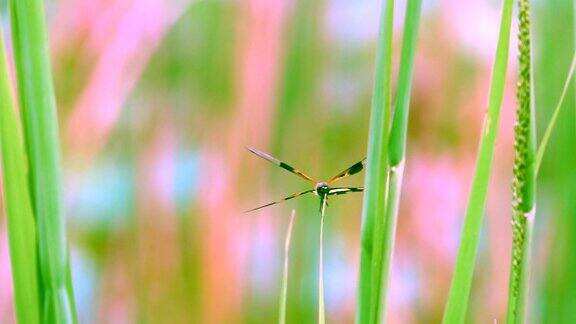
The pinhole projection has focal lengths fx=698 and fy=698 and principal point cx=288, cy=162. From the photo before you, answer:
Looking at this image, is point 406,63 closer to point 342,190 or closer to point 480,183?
point 480,183

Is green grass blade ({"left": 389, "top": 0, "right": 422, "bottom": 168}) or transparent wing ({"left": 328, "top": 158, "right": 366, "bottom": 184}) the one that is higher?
green grass blade ({"left": 389, "top": 0, "right": 422, "bottom": 168})

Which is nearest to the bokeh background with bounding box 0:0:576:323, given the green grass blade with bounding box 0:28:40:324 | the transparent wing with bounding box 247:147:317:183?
the transparent wing with bounding box 247:147:317:183

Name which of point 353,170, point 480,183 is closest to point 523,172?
point 480,183

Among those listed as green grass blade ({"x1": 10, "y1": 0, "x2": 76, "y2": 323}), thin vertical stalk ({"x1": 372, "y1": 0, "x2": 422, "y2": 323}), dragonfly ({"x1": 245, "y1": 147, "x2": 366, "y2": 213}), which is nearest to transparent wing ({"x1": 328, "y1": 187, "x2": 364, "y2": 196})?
dragonfly ({"x1": 245, "y1": 147, "x2": 366, "y2": 213})

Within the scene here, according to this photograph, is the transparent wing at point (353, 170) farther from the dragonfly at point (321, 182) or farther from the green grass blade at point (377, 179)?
the green grass blade at point (377, 179)

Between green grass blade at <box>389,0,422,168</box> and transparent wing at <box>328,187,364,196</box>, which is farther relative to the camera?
transparent wing at <box>328,187,364,196</box>

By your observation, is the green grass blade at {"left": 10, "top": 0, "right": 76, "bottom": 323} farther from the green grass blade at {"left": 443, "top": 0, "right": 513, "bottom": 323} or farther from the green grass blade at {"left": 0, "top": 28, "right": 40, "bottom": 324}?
the green grass blade at {"left": 443, "top": 0, "right": 513, "bottom": 323}
